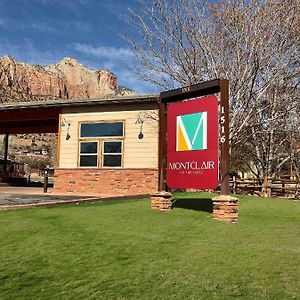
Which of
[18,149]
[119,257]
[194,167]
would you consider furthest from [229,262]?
[18,149]

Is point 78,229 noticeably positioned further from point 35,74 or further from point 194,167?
point 35,74

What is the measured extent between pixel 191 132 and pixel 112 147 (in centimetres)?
934

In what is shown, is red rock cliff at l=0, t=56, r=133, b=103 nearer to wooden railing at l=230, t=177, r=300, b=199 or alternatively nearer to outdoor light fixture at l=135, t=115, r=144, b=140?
wooden railing at l=230, t=177, r=300, b=199

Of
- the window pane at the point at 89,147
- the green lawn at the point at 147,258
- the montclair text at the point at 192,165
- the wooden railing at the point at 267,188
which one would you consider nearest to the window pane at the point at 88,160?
the window pane at the point at 89,147

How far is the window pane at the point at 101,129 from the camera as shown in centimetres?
1906

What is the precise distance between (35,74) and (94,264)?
177 m

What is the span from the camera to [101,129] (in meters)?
19.4

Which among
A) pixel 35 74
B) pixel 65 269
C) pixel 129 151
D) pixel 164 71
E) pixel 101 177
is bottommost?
pixel 65 269

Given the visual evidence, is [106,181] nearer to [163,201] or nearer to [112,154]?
[112,154]

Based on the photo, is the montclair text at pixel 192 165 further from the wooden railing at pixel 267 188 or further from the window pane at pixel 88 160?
the wooden railing at pixel 267 188

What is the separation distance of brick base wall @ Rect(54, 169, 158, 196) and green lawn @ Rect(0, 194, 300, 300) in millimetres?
9113

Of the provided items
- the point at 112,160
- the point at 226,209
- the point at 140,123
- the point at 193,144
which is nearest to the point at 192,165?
the point at 193,144

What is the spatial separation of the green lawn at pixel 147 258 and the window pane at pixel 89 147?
10.5m

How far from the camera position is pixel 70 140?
65.0 ft
